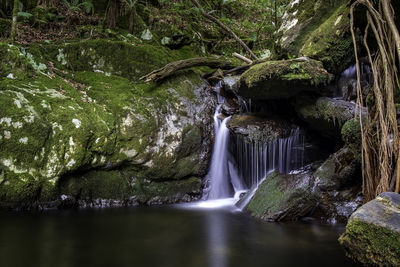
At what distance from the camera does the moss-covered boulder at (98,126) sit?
5.21 m

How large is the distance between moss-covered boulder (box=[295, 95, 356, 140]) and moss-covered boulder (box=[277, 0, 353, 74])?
0.73m

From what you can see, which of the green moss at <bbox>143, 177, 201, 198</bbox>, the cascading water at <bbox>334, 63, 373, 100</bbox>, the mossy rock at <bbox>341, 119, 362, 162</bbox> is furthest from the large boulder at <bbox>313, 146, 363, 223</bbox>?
the green moss at <bbox>143, 177, 201, 198</bbox>

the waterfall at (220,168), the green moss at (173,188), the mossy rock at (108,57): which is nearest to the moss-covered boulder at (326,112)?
the waterfall at (220,168)

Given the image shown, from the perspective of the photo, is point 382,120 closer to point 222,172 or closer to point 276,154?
point 276,154

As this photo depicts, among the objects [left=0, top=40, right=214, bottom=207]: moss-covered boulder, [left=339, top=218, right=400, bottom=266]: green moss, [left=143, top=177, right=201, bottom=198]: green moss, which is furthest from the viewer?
[left=143, top=177, right=201, bottom=198]: green moss

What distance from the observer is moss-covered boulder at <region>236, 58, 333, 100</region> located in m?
5.53

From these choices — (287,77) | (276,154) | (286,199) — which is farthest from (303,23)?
(286,199)

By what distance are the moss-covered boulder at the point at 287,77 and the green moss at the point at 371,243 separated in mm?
3396

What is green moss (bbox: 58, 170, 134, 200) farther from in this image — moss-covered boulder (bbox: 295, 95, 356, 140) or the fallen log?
moss-covered boulder (bbox: 295, 95, 356, 140)

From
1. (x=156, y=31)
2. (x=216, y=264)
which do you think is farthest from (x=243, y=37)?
(x=216, y=264)

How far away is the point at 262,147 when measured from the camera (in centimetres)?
665

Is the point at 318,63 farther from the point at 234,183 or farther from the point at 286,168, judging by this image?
the point at 234,183

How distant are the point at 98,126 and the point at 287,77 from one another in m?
3.97

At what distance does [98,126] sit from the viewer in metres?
5.90
